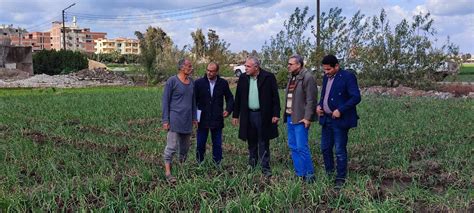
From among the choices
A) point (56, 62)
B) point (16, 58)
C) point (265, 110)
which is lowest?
point (265, 110)

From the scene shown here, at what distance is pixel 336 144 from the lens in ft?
23.4

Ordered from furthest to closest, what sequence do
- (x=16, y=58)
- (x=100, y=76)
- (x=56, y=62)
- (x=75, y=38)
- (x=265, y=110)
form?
(x=75, y=38) < (x=56, y=62) < (x=16, y=58) < (x=100, y=76) < (x=265, y=110)

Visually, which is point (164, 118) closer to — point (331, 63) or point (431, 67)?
point (331, 63)

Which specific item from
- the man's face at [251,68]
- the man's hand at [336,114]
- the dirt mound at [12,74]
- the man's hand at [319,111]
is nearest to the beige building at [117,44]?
the dirt mound at [12,74]

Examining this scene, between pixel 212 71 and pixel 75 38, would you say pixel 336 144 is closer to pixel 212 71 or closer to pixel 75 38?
pixel 212 71

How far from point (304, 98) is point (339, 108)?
1.81ft

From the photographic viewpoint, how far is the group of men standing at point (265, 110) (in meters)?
7.08

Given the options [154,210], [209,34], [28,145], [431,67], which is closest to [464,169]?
[154,210]

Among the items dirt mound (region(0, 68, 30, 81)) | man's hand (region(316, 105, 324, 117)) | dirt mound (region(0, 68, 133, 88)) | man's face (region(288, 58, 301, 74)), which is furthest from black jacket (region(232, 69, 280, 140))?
dirt mound (region(0, 68, 30, 81))

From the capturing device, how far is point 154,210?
5223mm

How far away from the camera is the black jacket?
768cm

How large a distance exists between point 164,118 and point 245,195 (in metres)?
2.34

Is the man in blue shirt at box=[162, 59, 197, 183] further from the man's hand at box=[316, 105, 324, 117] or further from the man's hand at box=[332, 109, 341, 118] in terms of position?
the man's hand at box=[332, 109, 341, 118]

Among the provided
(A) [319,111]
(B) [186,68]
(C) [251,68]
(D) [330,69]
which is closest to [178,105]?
(B) [186,68]
